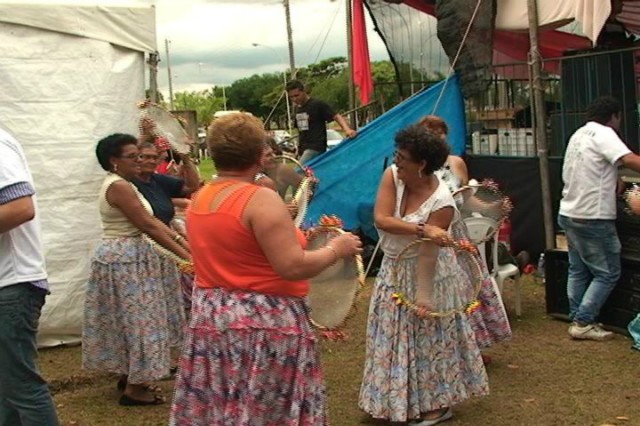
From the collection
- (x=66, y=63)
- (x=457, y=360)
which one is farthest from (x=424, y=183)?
(x=66, y=63)

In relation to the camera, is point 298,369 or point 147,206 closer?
point 298,369

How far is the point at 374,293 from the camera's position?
15.3ft

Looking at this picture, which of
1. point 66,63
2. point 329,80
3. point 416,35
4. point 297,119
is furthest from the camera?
point 329,80

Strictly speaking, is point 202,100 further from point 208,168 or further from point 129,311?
point 129,311

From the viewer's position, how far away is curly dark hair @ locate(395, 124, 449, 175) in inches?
171

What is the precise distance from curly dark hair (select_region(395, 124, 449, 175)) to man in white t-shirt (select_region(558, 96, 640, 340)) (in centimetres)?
201

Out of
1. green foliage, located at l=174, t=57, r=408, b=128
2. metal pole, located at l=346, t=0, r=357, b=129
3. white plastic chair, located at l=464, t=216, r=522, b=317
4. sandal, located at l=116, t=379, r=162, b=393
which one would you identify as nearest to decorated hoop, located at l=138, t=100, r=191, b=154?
sandal, located at l=116, t=379, r=162, b=393

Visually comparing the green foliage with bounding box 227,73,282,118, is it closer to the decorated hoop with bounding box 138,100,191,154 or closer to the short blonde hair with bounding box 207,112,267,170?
the decorated hoop with bounding box 138,100,191,154

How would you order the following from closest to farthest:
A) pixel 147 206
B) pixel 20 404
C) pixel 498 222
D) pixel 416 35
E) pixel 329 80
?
pixel 20 404
pixel 147 206
pixel 498 222
pixel 416 35
pixel 329 80

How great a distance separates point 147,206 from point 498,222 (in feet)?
8.21

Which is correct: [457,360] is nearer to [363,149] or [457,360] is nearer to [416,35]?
[363,149]

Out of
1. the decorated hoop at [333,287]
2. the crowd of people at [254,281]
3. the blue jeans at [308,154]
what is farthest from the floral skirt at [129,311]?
the blue jeans at [308,154]

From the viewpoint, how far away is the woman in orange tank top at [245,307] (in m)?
3.02

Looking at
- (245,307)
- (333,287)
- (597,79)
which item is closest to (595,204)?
(597,79)
